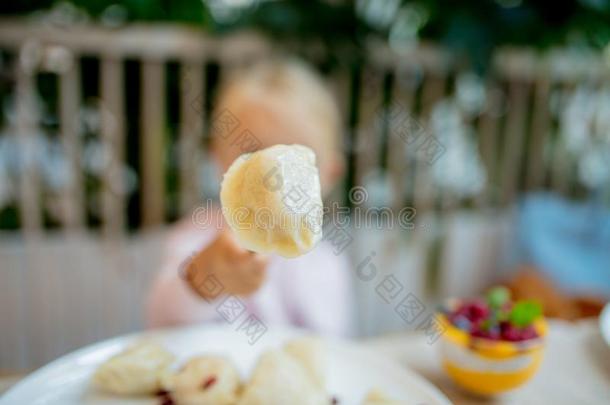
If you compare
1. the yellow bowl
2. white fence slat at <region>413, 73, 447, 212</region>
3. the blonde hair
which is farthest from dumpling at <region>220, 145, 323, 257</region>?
white fence slat at <region>413, 73, 447, 212</region>

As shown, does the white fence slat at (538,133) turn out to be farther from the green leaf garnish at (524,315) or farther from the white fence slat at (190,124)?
the green leaf garnish at (524,315)

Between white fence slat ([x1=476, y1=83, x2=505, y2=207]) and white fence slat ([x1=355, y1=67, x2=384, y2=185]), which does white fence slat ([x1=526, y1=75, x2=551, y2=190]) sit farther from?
white fence slat ([x1=355, y1=67, x2=384, y2=185])

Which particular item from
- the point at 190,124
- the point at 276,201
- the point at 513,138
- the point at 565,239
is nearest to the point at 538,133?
the point at 513,138

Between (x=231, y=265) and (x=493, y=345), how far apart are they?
0.27m

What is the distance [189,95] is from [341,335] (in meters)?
0.75

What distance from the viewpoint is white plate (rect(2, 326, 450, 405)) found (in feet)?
1.45

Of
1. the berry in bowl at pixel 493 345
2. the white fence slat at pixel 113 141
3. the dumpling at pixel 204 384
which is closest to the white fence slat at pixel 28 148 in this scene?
the white fence slat at pixel 113 141

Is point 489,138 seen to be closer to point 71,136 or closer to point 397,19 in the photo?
point 397,19

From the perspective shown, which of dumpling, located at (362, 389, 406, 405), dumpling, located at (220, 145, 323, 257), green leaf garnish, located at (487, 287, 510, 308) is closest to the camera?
dumpling, located at (220, 145, 323, 257)

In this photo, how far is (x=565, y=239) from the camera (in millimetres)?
1710

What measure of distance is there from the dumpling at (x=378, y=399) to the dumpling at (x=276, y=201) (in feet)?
0.58

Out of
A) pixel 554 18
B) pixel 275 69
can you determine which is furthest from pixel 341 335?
pixel 554 18

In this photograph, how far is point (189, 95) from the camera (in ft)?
4.42

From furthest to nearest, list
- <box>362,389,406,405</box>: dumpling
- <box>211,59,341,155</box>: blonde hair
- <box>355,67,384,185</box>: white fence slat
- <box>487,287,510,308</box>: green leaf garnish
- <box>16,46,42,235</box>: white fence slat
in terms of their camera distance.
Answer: <box>355,67,384,185</box>: white fence slat
<box>16,46,42,235</box>: white fence slat
<box>211,59,341,155</box>: blonde hair
<box>487,287,510,308</box>: green leaf garnish
<box>362,389,406,405</box>: dumpling
